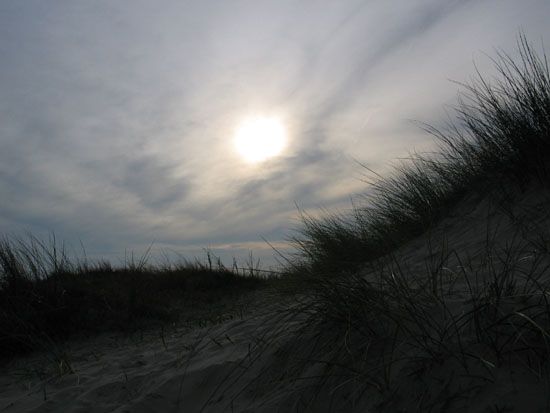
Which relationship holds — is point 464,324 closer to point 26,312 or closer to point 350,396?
point 350,396

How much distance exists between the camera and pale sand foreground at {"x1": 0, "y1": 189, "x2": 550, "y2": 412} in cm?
128

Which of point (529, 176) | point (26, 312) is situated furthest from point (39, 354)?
point (529, 176)

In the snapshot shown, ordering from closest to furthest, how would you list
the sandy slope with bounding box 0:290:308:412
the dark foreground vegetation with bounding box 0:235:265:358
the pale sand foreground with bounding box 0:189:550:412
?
the pale sand foreground with bounding box 0:189:550:412, the sandy slope with bounding box 0:290:308:412, the dark foreground vegetation with bounding box 0:235:265:358

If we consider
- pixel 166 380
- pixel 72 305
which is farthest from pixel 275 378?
pixel 72 305

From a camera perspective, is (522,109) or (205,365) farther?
(522,109)

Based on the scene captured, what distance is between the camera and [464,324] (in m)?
1.48

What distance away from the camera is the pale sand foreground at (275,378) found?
128 centimetres

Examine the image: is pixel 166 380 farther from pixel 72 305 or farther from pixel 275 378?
pixel 72 305

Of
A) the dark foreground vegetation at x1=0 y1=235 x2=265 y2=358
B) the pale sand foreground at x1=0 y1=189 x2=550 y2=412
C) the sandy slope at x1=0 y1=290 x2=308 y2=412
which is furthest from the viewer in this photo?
the dark foreground vegetation at x1=0 y1=235 x2=265 y2=358

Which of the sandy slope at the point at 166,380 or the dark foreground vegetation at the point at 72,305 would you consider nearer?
the sandy slope at the point at 166,380

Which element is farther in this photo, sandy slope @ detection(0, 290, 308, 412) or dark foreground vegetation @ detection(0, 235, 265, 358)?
dark foreground vegetation @ detection(0, 235, 265, 358)

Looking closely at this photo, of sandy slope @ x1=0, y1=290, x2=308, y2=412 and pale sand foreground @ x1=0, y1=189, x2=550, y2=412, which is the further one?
sandy slope @ x1=0, y1=290, x2=308, y2=412

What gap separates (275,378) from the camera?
6.11 ft

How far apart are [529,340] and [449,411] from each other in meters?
0.36
